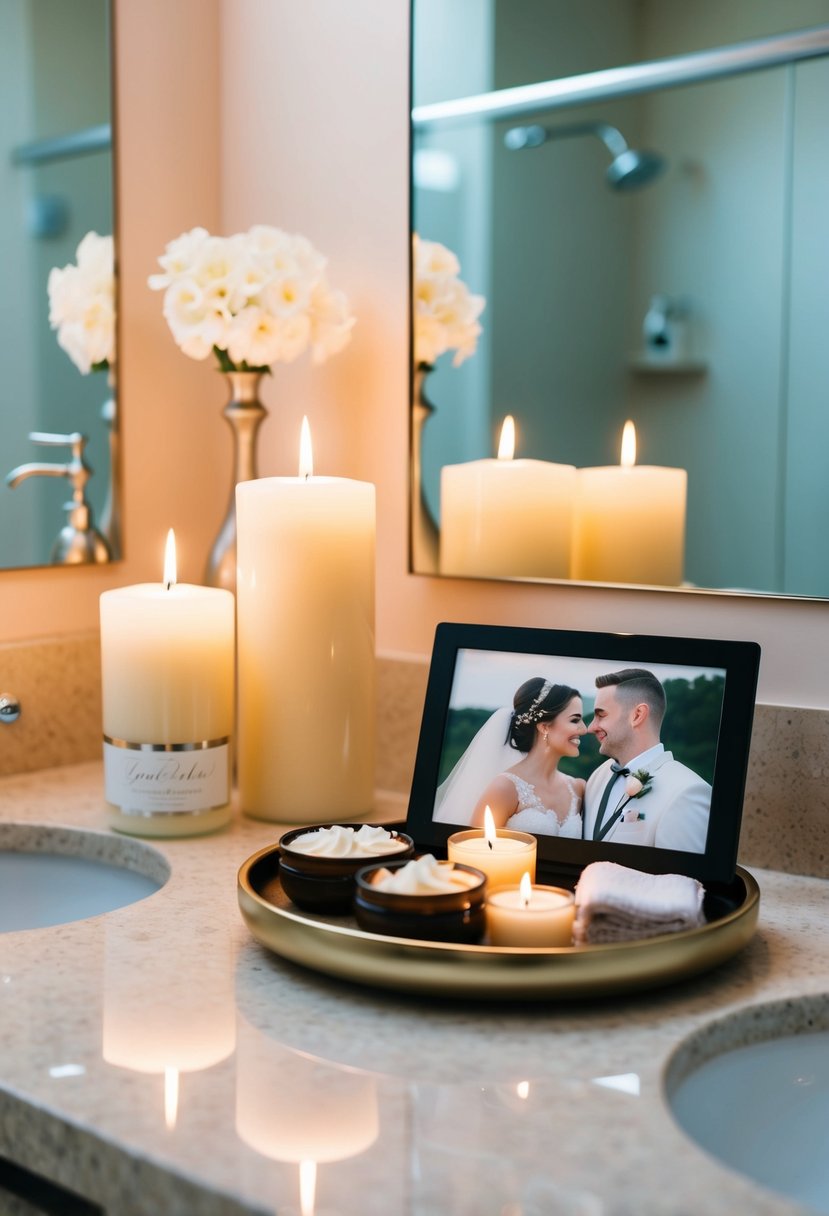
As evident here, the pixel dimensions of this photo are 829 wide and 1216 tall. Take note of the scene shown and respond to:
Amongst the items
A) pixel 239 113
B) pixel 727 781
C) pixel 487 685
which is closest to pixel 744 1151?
pixel 727 781

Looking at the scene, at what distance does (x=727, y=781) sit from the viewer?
89 centimetres

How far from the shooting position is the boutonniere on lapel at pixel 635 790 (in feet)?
2.96

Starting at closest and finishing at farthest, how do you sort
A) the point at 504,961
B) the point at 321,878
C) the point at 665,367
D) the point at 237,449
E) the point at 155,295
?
the point at 504,961
the point at 321,878
the point at 665,367
the point at 237,449
the point at 155,295

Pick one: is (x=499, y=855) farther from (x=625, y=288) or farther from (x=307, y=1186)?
(x=625, y=288)

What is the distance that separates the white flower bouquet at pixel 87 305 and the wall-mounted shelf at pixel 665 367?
0.55m

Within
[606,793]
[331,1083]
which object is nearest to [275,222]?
[606,793]

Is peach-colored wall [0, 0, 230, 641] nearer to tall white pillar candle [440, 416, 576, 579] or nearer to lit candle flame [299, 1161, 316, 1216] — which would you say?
tall white pillar candle [440, 416, 576, 579]

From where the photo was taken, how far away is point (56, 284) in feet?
4.11

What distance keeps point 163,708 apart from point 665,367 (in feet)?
1.61

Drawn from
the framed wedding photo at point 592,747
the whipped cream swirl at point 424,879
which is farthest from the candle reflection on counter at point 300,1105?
the framed wedding photo at point 592,747

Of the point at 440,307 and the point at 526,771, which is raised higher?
the point at 440,307

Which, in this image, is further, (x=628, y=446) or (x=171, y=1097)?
(x=628, y=446)

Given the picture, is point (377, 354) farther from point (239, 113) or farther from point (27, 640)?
point (27, 640)

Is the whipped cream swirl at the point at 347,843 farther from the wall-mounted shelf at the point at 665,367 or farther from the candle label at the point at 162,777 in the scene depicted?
the wall-mounted shelf at the point at 665,367
